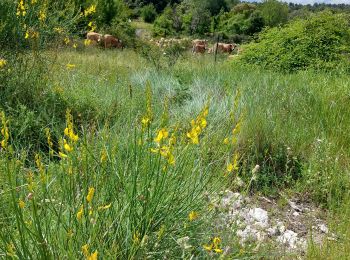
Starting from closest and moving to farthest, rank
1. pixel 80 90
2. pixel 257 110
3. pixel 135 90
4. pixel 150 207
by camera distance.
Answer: pixel 150 207, pixel 257 110, pixel 80 90, pixel 135 90

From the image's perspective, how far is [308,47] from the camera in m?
8.01

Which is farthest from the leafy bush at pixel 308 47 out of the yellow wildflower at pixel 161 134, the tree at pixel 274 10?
the tree at pixel 274 10

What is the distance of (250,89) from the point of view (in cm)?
438

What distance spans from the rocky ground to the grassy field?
0.09m

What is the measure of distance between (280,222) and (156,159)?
1.31 meters

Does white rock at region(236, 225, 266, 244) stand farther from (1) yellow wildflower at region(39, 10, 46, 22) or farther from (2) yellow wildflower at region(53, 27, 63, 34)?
(2) yellow wildflower at region(53, 27, 63, 34)

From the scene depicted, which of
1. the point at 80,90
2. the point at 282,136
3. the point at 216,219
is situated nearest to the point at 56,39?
the point at 80,90

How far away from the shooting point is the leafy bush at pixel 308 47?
777cm

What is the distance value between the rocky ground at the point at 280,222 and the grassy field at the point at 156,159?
93 mm

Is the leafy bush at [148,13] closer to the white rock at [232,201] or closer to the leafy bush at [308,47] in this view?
the leafy bush at [308,47]

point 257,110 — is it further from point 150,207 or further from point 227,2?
point 227,2

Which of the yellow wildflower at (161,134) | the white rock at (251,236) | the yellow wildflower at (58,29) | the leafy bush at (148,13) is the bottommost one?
the white rock at (251,236)

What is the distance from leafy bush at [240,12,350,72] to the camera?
7.77 meters

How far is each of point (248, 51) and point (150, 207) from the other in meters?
8.02
